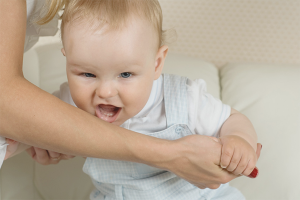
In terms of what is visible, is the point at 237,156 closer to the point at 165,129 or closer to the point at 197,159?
the point at 197,159

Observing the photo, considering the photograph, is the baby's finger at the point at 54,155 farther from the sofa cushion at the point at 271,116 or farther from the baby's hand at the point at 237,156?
the sofa cushion at the point at 271,116

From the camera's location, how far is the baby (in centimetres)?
67

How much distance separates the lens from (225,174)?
28.3 inches

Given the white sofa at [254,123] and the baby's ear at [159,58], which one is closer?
the baby's ear at [159,58]

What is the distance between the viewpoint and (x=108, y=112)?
29.7 inches

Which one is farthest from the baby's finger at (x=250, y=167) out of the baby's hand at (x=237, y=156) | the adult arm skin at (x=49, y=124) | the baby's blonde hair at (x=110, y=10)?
the baby's blonde hair at (x=110, y=10)

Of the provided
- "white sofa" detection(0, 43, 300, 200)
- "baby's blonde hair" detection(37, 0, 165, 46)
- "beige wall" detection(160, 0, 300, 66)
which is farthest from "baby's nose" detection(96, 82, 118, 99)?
"beige wall" detection(160, 0, 300, 66)

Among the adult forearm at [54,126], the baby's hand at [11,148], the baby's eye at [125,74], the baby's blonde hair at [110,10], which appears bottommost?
the baby's hand at [11,148]

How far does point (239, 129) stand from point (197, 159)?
0.61 ft

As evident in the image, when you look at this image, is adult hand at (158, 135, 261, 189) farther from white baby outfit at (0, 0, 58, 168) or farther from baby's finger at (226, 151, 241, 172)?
white baby outfit at (0, 0, 58, 168)

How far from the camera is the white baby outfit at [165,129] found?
0.82 meters

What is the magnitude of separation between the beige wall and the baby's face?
2.97 feet

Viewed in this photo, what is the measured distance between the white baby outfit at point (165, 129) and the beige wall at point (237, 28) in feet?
2.66

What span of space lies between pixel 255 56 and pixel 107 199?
1.13 meters
